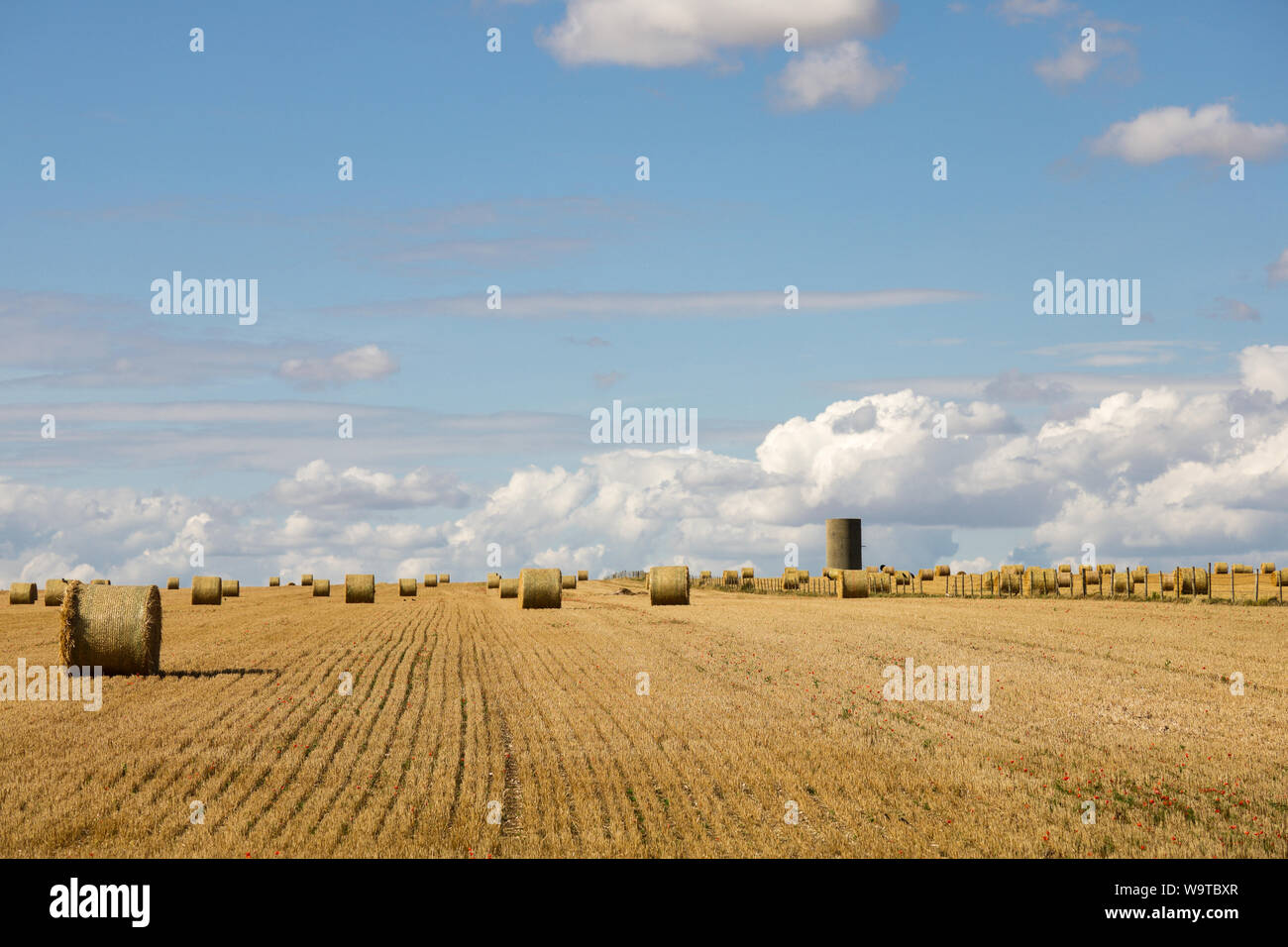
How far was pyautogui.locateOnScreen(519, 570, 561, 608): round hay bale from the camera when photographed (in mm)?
50125

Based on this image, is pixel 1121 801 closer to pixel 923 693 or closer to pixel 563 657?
pixel 923 693

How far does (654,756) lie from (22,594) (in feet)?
194

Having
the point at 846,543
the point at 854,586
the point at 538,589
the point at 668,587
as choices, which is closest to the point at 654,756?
the point at 538,589

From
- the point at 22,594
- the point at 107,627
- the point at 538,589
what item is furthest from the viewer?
the point at 22,594

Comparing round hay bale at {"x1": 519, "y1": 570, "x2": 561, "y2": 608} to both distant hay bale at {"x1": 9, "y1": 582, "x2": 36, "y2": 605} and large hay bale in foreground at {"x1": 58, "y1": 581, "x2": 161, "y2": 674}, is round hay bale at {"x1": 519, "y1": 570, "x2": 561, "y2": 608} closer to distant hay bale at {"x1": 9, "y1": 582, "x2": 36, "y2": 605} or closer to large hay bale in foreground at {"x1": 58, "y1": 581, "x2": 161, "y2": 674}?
large hay bale in foreground at {"x1": 58, "y1": 581, "x2": 161, "y2": 674}

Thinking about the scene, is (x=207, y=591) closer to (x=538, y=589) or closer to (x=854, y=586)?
(x=538, y=589)

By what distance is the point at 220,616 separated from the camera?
48.3 m

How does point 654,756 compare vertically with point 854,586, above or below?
above

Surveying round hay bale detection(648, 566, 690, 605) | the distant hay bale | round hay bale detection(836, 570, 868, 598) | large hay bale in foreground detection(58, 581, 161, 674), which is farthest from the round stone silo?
large hay bale in foreground detection(58, 581, 161, 674)

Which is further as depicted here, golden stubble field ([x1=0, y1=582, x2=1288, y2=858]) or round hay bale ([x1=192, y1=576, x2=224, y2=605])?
round hay bale ([x1=192, y1=576, x2=224, y2=605])

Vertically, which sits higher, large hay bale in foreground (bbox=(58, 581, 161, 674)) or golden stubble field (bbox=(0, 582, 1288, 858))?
large hay bale in foreground (bbox=(58, 581, 161, 674))

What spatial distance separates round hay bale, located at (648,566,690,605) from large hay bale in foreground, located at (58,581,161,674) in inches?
1178

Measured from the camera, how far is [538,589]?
5016 centimetres
